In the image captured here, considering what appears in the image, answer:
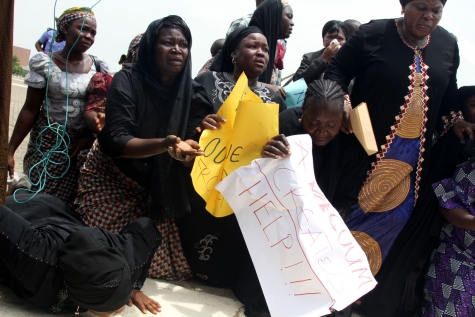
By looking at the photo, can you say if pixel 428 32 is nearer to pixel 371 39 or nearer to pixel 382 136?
pixel 371 39

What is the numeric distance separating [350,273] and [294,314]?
0.34 m

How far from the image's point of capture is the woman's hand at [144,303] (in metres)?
2.57

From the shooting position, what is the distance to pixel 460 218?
2.90m

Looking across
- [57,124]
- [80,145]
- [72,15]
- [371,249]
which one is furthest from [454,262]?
[72,15]

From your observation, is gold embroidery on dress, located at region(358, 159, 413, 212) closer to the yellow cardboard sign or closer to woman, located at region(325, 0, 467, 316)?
woman, located at region(325, 0, 467, 316)

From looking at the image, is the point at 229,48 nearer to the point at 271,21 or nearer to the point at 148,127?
the point at 271,21

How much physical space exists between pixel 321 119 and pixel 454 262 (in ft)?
4.19

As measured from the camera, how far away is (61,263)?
2182 millimetres

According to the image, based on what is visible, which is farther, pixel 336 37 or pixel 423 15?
pixel 336 37

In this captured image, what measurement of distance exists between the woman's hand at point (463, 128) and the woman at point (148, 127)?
1557mm

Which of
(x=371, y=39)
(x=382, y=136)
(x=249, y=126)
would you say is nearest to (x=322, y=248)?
(x=249, y=126)

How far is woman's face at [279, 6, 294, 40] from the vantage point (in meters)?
4.05

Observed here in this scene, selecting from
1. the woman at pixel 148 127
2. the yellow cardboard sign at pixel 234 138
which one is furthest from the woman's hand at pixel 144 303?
the yellow cardboard sign at pixel 234 138

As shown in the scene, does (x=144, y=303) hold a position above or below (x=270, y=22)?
below
